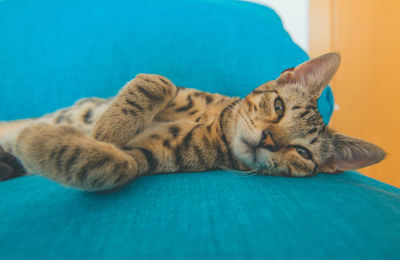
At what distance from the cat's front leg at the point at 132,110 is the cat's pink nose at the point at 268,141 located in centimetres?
35

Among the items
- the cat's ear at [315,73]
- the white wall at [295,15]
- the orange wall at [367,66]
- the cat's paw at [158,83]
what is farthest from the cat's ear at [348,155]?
the white wall at [295,15]

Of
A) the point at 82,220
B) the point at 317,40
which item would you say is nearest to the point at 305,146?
the point at 82,220

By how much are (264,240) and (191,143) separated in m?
0.44

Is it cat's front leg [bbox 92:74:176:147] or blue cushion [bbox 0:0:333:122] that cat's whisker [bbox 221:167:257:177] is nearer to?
cat's front leg [bbox 92:74:176:147]

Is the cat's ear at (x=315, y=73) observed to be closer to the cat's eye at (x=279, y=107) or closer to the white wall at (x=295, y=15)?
the cat's eye at (x=279, y=107)

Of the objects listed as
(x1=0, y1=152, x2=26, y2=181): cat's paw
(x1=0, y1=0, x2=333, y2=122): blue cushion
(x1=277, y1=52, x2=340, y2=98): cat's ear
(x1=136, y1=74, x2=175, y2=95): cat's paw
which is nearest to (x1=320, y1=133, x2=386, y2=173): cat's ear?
(x1=277, y1=52, x2=340, y2=98): cat's ear

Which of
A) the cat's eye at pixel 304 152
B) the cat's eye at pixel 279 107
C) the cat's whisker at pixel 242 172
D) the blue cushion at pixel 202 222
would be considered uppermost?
the cat's eye at pixel 279 107

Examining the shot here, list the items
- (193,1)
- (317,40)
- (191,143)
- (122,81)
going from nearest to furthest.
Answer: (191,143) < (122,81) < (193,1) < (317,40)

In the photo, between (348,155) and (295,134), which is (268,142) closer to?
(295,134)

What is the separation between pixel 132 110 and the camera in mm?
704

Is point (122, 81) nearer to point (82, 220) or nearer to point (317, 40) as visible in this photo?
point (82, 220)

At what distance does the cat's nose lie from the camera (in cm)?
72

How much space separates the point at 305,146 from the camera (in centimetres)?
78

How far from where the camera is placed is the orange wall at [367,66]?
133 cm
